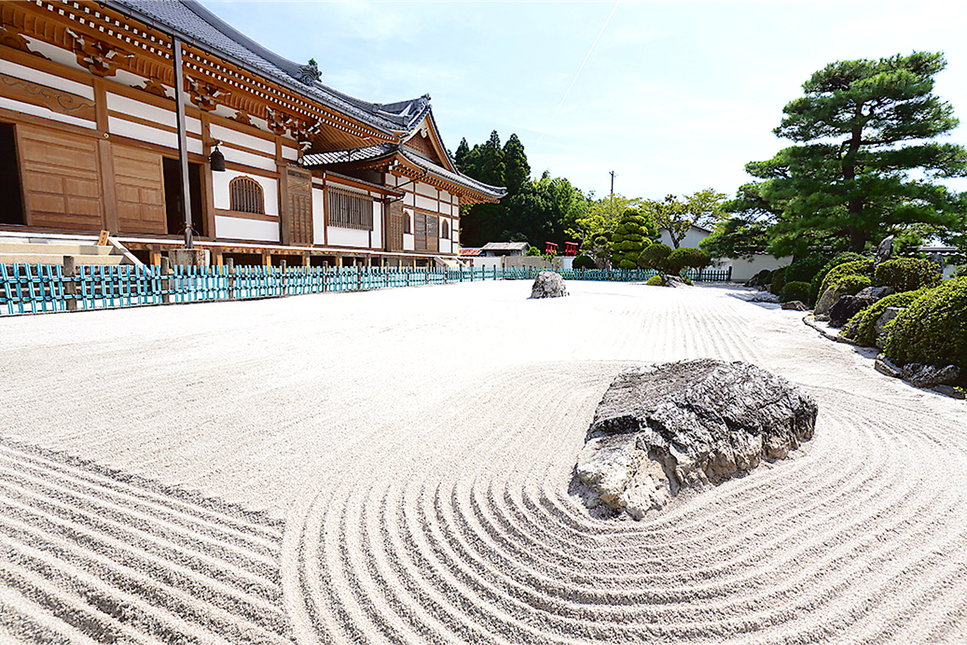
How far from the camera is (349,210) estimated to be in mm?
15781

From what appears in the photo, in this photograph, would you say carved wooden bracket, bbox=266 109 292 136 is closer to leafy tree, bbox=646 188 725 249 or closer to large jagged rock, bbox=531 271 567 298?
large jagged rock, bbox=531 271 567 298

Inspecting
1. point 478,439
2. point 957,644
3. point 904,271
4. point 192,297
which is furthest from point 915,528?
point 192,297

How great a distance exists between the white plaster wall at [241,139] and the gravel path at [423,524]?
30.2ft

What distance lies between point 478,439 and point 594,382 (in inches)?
68.1

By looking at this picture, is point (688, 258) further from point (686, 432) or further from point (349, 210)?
point (686, 432)

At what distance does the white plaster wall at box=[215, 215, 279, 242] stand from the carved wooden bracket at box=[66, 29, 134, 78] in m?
3.49

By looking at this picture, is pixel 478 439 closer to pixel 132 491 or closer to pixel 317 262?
pixel 132 491

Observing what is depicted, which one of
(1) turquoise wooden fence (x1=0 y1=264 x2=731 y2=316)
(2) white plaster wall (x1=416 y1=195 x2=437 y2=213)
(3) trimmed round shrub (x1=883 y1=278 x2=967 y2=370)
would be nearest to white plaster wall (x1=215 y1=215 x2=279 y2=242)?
(1) turquoise wooden fence (x1=0 y1=264 x2=731 y2=316)

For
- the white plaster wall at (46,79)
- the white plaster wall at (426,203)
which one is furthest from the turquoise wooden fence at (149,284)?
the white plaster wall at (426,203)

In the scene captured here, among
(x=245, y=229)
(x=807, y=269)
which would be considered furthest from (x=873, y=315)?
(x=245, y=229)

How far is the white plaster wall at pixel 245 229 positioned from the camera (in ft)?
37.2

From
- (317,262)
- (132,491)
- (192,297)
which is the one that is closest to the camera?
(132,491)

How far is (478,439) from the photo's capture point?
2889 millimetres

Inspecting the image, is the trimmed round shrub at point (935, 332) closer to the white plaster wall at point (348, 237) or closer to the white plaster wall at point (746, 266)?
Answer: the white plaster wall at point (348, 237)
